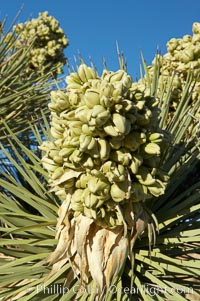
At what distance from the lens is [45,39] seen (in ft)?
15.8

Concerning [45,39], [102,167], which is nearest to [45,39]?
[45,39]

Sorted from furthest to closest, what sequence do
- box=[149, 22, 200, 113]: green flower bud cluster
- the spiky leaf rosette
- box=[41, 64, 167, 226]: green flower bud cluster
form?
the spiky leaf rosette
box=[149, 22, 200, 113]: green flower bud cluster
box=[41, 64, 167, 226]: green flower bud cluster

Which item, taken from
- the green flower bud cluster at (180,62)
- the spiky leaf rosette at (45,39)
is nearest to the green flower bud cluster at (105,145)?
the green flower bud cluster at (180,62)

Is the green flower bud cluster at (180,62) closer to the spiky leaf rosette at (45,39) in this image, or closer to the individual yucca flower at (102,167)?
the individual yucca flower at (102,167)

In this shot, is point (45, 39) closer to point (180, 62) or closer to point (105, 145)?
point (180, 62)

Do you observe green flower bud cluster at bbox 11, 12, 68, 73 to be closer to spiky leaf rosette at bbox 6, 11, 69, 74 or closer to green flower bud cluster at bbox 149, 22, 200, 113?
spiky leaf rosette at bbox 6, 11, 69, 74

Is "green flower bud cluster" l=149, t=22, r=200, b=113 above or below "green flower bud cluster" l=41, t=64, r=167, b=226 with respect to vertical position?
above

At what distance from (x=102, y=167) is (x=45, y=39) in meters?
3.69


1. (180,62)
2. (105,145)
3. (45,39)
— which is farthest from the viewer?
(45,39)

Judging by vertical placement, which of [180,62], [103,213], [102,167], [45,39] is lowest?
[103,213]

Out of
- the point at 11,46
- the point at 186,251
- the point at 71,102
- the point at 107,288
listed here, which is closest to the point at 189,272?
the point at 186,251

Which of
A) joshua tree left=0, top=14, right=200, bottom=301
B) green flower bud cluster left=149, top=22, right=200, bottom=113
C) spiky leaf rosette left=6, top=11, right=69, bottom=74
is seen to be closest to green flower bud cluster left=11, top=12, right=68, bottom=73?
spiky leaf rosette left=6, top=11, right=69, bottom=74

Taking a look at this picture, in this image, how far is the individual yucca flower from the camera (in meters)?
1.32

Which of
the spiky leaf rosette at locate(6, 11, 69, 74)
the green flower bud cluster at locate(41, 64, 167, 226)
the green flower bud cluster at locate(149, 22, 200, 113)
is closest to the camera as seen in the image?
the green flower bud cluster at locate(41, 64, 167, 226)
